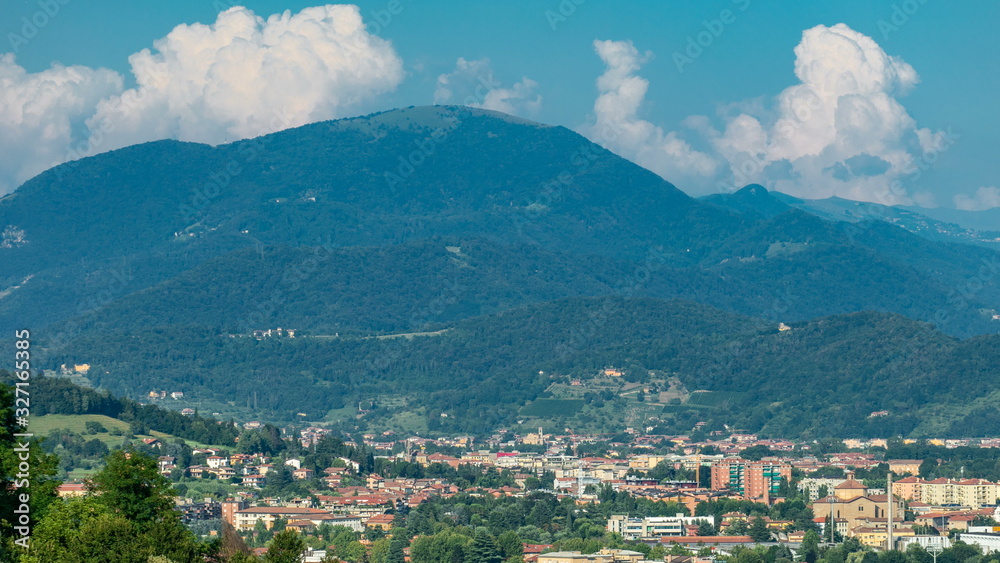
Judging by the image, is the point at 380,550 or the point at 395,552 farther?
the point at 380,550

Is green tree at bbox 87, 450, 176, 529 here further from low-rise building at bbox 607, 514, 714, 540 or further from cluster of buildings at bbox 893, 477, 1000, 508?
cluster of buildings at bbox 893, 477, 1000, 508

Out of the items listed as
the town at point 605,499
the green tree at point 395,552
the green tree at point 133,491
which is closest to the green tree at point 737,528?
the town at point 605,499

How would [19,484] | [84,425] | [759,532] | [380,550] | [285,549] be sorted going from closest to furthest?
[285,549] → [19,484] → [380,550] → [759,532] → [84,425]

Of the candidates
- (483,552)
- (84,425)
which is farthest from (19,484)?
(84,425)

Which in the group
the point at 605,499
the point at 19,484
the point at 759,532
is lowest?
the point at 19,484

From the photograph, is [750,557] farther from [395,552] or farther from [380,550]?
[380,550]

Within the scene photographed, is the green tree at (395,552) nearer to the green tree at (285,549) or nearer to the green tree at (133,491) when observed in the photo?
the green tree at (133,491)

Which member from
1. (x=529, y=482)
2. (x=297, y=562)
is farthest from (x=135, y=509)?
(x=529, y=482)

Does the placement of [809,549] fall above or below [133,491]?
above

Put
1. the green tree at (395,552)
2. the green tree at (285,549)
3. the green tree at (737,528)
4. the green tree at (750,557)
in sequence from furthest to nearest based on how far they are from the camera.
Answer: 1. the green tree at (737,528)
2. the green tree at (395,552)
3. the green tree at (750,557)
4. the green tree at (285,549)

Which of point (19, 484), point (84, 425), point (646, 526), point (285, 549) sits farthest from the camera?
point (84, 425)

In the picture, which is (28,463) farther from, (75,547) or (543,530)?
(543,530)
